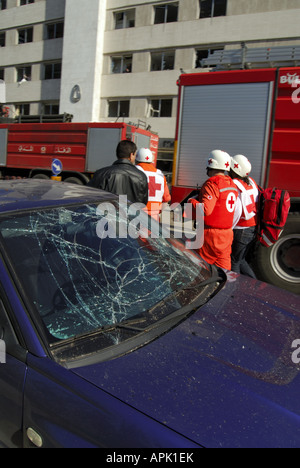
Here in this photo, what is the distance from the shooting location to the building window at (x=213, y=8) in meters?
18.5

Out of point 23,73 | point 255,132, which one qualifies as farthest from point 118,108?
point 255,132

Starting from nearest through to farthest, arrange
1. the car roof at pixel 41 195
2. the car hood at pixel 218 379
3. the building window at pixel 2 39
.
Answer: the car hood at pixel 218 379
the car roof at pixel 41 195
the building window at pixel 2 39

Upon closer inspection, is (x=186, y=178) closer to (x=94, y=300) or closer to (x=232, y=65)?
(x=232, y=65)

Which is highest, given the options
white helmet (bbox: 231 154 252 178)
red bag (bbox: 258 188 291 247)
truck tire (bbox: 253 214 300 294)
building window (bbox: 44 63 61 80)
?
building window (bbox: 44 63 61 80)

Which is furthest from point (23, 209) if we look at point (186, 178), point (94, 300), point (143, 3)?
point (143, 3)

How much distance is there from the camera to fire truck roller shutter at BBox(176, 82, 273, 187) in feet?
16.8

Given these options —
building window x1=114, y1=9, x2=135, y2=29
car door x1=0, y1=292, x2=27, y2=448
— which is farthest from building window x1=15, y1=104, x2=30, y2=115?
car door x1=0, y1=292, x2=27, y2=448

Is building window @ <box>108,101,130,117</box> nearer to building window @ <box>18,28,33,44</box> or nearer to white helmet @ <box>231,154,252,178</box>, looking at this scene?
building window @ <box>18,28,33,44</box>

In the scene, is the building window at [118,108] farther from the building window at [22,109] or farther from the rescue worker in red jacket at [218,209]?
the rescue worker in red jacket at [218,209]

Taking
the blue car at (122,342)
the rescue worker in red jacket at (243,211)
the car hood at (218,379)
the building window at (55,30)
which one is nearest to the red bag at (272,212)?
the rescue worker in red jacket at (243,211)

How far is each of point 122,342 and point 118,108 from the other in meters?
21.5

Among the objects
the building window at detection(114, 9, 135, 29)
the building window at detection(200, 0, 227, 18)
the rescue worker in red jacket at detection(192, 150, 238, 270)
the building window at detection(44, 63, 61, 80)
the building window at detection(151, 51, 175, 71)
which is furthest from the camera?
the building window at detection(44, 63, 61, 80)

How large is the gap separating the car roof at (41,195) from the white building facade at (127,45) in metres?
16.9

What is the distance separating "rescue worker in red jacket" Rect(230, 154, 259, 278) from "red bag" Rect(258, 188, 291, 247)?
0.25 feet
